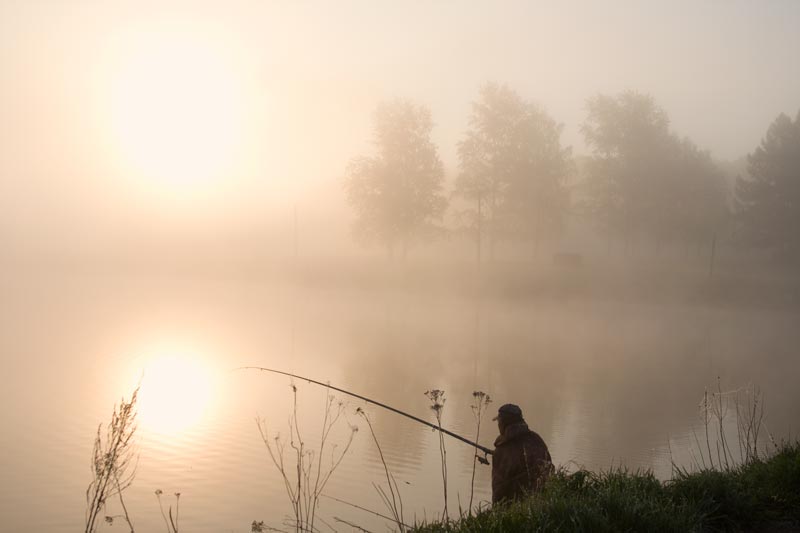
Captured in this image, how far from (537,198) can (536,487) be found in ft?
133

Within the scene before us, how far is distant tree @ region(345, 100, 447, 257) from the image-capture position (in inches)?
1774

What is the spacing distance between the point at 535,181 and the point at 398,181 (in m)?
8.88

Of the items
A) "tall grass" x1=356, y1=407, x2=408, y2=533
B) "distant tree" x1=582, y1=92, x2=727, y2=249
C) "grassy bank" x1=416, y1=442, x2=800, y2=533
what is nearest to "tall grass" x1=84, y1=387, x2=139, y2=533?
"tall grass" x1=356, y1=407, x2=408, y2=533

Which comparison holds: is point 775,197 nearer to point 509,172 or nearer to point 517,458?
point 509,172

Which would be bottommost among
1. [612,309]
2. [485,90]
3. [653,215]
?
[612,309]

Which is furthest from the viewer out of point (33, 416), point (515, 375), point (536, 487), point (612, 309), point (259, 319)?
point (612, 309)

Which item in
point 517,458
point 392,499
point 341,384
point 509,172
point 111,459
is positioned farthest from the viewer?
point 509,172

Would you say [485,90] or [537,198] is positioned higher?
[485,90]

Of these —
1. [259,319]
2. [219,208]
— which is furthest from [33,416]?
[219,208]

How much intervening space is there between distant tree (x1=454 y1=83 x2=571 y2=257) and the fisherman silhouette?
127ft

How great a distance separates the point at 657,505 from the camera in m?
4.72

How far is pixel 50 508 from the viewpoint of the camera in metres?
8.34

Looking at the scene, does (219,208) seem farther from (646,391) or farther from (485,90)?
(646,391)

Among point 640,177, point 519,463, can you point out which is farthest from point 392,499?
point 640,177
